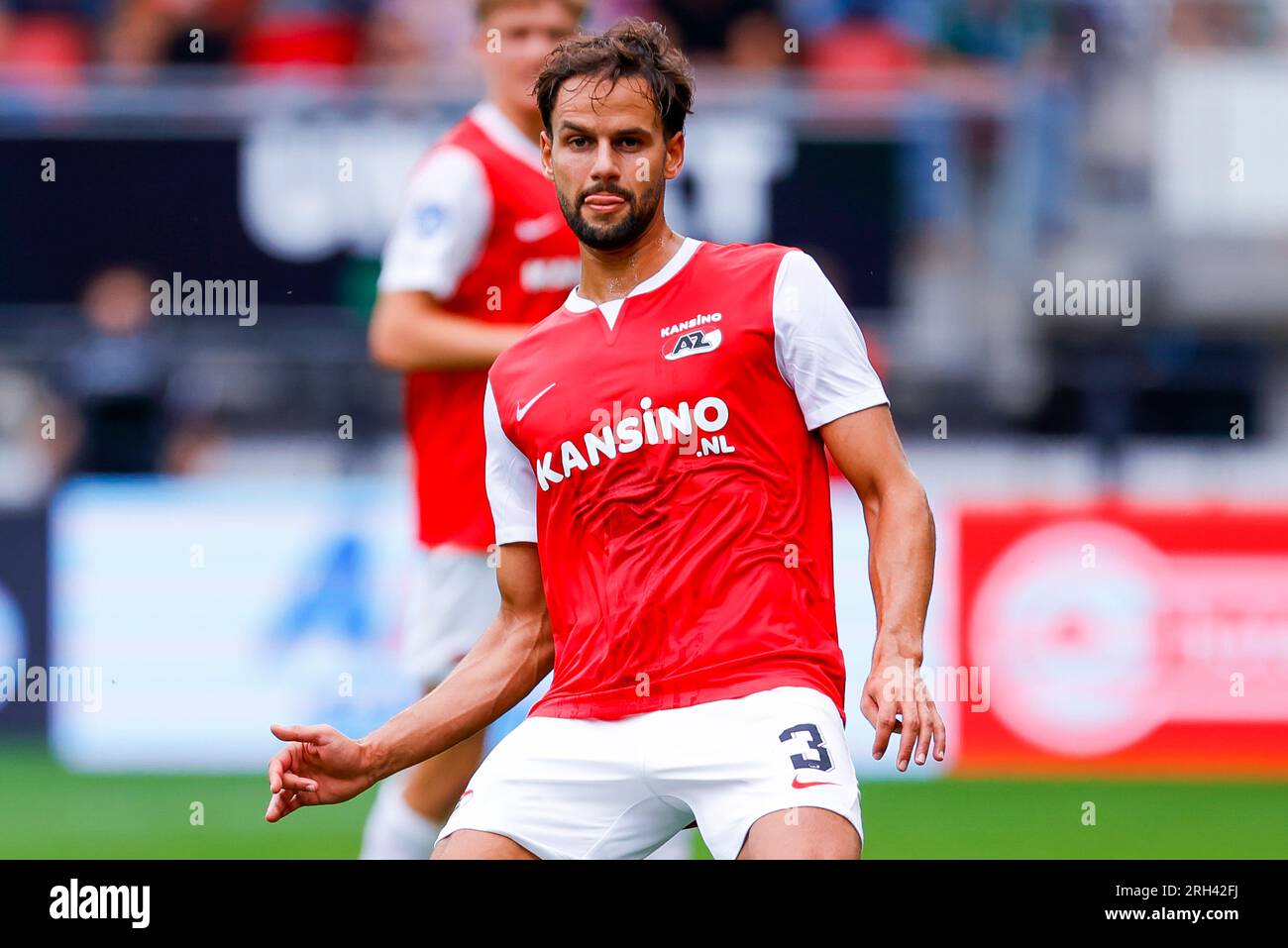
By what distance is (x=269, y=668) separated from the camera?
9.64 meters

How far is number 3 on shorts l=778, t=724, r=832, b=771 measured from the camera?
371 centimetres

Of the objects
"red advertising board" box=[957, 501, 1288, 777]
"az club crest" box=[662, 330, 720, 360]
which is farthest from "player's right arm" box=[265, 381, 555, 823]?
"red advertising board" box=[957, 501, 1288, 777]

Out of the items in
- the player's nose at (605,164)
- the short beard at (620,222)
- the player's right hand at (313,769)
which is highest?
the player's nose at (605,164)

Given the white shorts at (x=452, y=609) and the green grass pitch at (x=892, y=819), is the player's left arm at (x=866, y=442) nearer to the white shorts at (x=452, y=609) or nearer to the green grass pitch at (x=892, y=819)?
the white shorts at (x=452, y=609)

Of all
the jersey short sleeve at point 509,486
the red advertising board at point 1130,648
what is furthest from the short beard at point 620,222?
the red advertising board at point 1130,648

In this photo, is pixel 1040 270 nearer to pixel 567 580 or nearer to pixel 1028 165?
pixel 1028 165

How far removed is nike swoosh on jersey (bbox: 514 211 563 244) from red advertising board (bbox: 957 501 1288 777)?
473 cm

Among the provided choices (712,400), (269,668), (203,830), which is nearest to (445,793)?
(712,400)

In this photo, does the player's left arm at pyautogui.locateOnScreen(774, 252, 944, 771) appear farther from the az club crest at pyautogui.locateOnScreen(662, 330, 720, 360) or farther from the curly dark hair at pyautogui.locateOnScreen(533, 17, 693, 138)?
the curly dark hair at pyautogui.locateOnScreen(533, 17, 693, 138)

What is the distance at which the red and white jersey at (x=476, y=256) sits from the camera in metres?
5.44

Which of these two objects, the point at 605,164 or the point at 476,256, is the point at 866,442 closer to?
the point at 605,164

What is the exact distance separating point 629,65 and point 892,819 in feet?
18.0

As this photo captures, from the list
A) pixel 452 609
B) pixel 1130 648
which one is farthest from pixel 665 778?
pixel 1130 648

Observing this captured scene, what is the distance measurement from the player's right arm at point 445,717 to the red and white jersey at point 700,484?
15cm
